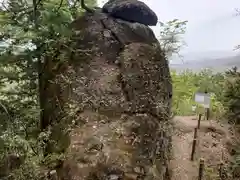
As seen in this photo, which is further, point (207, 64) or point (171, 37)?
point (207, 64)

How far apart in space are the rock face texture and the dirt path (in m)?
1.30

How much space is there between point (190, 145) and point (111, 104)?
12.3 ft

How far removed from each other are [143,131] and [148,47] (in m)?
1.62

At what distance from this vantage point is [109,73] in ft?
17.8

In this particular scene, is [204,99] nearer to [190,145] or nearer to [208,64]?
[190,145]

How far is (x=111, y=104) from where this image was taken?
514 cm

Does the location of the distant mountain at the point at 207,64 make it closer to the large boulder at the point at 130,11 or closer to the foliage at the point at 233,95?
the foliage at the point at 233,95

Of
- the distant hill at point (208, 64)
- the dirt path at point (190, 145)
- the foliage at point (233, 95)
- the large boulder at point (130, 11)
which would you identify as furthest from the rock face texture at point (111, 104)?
the distant hill at point (208, 64)

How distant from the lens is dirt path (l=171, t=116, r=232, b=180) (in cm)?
731

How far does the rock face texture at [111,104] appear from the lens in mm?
4645

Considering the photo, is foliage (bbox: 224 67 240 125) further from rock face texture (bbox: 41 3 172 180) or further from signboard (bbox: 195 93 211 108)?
rock face texture (bbox: 41 3 172 180)

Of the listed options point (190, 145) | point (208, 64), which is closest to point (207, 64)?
point (208, 64)

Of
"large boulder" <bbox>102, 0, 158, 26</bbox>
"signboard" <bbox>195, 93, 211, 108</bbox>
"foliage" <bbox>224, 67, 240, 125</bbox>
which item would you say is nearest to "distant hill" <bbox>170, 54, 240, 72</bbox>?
"foliage" <bbox>224, 67, 240, 125</bbox>

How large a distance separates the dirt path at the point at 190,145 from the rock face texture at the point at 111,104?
130cm
